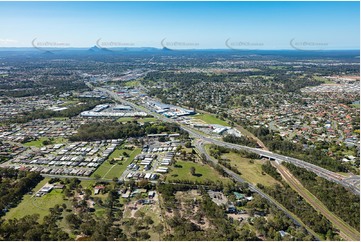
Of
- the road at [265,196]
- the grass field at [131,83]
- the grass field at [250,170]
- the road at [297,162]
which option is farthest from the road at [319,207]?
the grass field at [131,83]

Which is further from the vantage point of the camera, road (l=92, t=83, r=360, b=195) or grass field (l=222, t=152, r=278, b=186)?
grass field (l=222, t=152, r=278, b=186)

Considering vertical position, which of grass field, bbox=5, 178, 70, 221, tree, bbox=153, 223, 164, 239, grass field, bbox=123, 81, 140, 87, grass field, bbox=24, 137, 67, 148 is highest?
tree, bbox=153, 223, 164, 239

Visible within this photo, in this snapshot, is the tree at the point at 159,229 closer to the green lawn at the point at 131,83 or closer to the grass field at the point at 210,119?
the grass field at the point at 210,119

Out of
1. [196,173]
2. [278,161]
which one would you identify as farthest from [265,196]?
[278,161]

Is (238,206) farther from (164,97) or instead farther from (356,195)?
(164,97)

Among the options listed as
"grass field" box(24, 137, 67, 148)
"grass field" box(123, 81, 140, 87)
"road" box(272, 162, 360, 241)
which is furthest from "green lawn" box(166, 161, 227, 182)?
"grass field" box(123, 81, 140, 87)

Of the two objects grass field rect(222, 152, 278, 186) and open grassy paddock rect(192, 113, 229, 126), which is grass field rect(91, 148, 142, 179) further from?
open grassy paddock rect(192, 113, 229, 126)

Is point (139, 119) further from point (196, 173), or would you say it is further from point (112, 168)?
point (196, 173)
